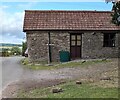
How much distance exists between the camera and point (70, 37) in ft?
108

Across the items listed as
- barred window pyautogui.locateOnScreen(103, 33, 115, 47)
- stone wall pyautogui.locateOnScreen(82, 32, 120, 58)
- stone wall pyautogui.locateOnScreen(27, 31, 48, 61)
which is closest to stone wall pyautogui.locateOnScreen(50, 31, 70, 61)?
stone wall pyautogui.locateOnScreen(27, 31, 48, 61)

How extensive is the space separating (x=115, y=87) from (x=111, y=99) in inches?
85.8

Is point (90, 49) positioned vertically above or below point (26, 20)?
below

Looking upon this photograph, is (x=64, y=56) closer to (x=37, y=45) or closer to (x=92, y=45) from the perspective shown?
(x=37, y=45)

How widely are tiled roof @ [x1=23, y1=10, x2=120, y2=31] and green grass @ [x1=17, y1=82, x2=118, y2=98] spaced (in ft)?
62.9

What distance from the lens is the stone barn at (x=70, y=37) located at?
32.3 metres

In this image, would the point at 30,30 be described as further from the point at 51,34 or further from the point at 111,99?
the point at 111,99

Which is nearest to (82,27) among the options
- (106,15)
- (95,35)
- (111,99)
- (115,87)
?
(95,35)

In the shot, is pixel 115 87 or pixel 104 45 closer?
pixel 115 87

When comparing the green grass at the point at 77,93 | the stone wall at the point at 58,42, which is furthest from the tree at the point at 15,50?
the green grass at the point at 77,93

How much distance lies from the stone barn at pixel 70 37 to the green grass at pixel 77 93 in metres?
18.7

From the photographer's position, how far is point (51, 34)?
32406 millimetres

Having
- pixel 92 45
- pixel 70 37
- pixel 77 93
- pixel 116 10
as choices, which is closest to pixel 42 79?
pixel 77 93

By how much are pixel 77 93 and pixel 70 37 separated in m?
21.2
